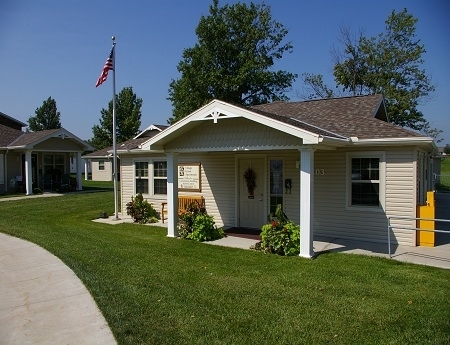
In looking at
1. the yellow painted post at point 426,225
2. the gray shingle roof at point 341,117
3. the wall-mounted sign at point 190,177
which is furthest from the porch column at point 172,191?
the yellow painted post at point 426,225

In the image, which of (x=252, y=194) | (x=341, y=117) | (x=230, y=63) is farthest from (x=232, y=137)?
(x=230, y=63)

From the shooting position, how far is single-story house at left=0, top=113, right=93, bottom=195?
21.2m

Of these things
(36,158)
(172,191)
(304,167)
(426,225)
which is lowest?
(426,225)

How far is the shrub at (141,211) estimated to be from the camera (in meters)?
12.6

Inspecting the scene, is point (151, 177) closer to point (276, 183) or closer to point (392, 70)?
point (276, 183)

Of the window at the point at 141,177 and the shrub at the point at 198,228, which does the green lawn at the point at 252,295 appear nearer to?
the shrub at the point at 198,228

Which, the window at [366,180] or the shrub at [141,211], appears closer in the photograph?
the window at [366,180]

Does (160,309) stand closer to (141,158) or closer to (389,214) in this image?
(389,214)

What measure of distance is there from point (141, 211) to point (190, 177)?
2213mm

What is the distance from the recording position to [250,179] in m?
11.0

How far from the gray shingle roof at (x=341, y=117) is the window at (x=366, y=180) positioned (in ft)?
2.14

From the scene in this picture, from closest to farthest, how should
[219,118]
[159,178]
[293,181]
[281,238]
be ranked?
[281,238] → [219,118] → [293,181] → [159,178]

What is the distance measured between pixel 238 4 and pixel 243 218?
30.2m

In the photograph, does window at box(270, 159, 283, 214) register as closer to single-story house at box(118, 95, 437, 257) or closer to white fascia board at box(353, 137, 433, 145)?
single-story house at box(118, 95, 437, 257)
